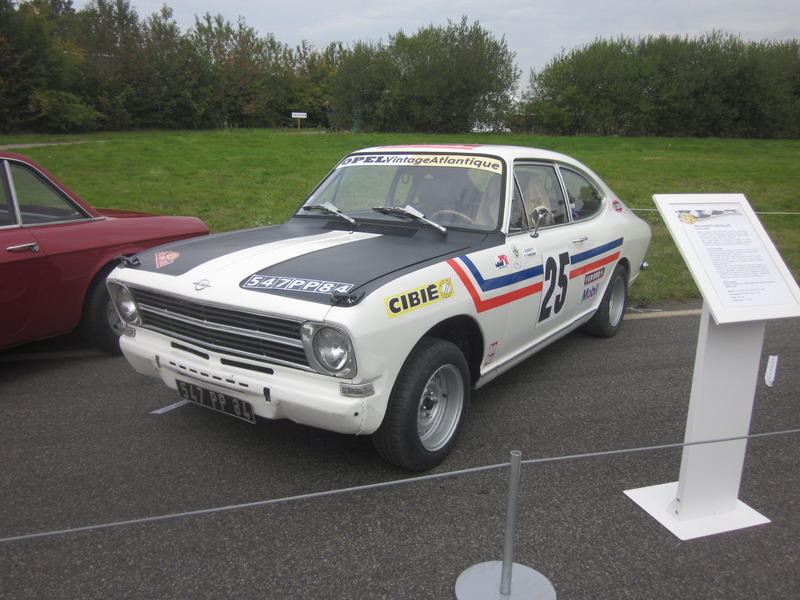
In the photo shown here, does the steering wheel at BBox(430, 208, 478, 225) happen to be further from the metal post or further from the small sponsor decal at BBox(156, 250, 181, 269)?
the metal post

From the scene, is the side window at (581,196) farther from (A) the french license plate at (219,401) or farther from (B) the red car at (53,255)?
(B) the red car at (53,255)

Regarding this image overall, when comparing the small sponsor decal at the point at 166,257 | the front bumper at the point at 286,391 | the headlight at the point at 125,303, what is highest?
the small sponsor decal at the point at 166,257

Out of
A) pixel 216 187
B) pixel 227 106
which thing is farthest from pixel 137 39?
pixel 216 187

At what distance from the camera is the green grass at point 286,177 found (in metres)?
9.76

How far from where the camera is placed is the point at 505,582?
7.54 feet

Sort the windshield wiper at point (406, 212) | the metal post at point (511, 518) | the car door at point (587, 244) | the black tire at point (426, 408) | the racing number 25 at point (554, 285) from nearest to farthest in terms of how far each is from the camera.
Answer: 1. the metal post at point (511, 518)
2. the black tire at point (426, 408)
3. the windshield wiper at point (406, 212)
4. the racing number 25 at point (554, 285)
5. the car door at point (587, 244)

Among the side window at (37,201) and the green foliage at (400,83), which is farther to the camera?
the green foliage at (400,83)

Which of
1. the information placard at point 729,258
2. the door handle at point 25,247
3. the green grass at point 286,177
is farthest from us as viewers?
the green grass at point 286,177

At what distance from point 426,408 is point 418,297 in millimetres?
656

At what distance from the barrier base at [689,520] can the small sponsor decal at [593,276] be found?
191cm

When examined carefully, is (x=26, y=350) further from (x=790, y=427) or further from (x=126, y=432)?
(x=790, y=427)

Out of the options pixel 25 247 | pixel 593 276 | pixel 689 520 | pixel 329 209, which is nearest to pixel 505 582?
pixel 689 520

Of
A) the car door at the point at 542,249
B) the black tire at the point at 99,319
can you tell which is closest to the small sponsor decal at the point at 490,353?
the car door at the point at 542,249

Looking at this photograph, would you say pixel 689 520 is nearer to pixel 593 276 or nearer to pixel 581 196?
pixel 593 276
